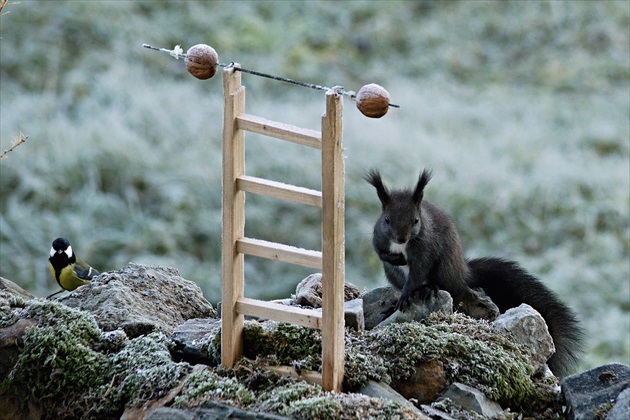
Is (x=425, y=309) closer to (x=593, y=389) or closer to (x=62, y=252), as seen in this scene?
(x=593, y=389)

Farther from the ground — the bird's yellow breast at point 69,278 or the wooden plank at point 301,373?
the bird's yellow breast at point 69,278

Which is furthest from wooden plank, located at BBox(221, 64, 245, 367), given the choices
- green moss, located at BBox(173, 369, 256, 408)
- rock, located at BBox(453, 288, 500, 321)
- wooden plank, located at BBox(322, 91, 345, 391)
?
A: rock, located at BBox(453, 288, 500, 321)

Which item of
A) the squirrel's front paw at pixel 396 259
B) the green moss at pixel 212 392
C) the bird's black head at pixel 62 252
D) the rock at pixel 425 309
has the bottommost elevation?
the green moss at pixel 212 392

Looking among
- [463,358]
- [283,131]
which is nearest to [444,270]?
[463,358]

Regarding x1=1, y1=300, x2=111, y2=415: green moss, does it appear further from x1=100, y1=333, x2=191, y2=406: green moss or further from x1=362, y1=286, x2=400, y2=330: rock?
x1=362, y1=286, x2=400, y2=330: rock

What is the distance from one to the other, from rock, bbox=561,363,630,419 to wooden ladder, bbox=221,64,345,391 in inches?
21.8

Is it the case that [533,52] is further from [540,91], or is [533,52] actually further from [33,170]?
[33,170]

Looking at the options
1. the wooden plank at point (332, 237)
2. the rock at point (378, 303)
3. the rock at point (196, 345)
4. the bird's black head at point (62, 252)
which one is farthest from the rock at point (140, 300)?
Result: the bird's black head at point (62, 252)

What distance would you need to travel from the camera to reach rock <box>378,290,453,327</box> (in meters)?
2.78

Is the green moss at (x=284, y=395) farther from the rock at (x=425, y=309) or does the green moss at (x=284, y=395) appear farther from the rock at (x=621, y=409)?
the rock at (x=621, y=409)

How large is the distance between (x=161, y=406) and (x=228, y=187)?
523 mm

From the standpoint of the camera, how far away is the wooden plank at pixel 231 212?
2.23 m

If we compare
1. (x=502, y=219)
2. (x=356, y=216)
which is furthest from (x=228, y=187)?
(x=502, y=219)

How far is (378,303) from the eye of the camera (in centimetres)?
308
